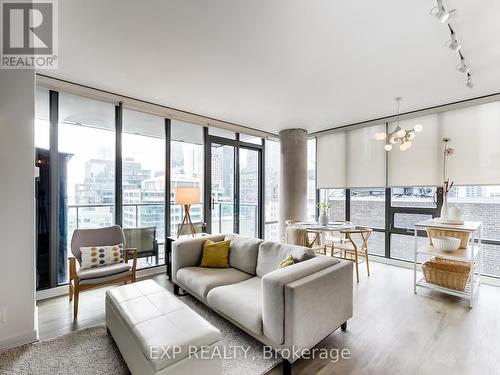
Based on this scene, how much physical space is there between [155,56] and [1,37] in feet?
3.92

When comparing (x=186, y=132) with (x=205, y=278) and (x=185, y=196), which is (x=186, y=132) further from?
(x=205, y=278)

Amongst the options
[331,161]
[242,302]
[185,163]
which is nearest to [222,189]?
[185,163]

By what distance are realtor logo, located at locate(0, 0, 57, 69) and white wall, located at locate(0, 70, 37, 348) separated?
114 mm

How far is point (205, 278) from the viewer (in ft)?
8.55

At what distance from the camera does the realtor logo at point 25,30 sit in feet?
6.13

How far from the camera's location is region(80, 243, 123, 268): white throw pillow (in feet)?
9.34

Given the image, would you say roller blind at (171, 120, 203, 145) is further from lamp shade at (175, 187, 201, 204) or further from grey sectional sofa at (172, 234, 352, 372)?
grey sectional sofa at (172, 234, 352, 372)

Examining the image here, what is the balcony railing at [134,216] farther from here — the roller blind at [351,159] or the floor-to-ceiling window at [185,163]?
the roller blind at [351,159]

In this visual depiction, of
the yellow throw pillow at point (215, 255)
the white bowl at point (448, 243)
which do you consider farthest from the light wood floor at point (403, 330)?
the yellow throw pillow at point (215, 255)

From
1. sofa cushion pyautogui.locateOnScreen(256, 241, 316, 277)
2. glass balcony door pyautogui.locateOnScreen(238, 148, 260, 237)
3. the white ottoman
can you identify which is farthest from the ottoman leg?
glass balcony door pyautogui.locateOnScreen(238, 148, 260, 237)

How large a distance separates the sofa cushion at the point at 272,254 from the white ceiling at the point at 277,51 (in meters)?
1.98

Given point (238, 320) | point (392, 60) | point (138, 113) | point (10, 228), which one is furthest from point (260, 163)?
point (10, 228)

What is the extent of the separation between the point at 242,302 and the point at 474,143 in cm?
410

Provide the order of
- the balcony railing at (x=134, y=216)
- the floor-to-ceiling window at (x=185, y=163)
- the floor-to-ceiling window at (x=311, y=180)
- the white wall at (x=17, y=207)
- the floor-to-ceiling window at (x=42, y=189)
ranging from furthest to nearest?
the floor-to-ceiling window at (x=311, y=180)
the floor-to-ceiling window at (x=185, y=163)
the balcony railing at (x=134, y=216)
the floor-to-ceiling window at (x=42, y=189)
the white wall at (x=17, y=207)
